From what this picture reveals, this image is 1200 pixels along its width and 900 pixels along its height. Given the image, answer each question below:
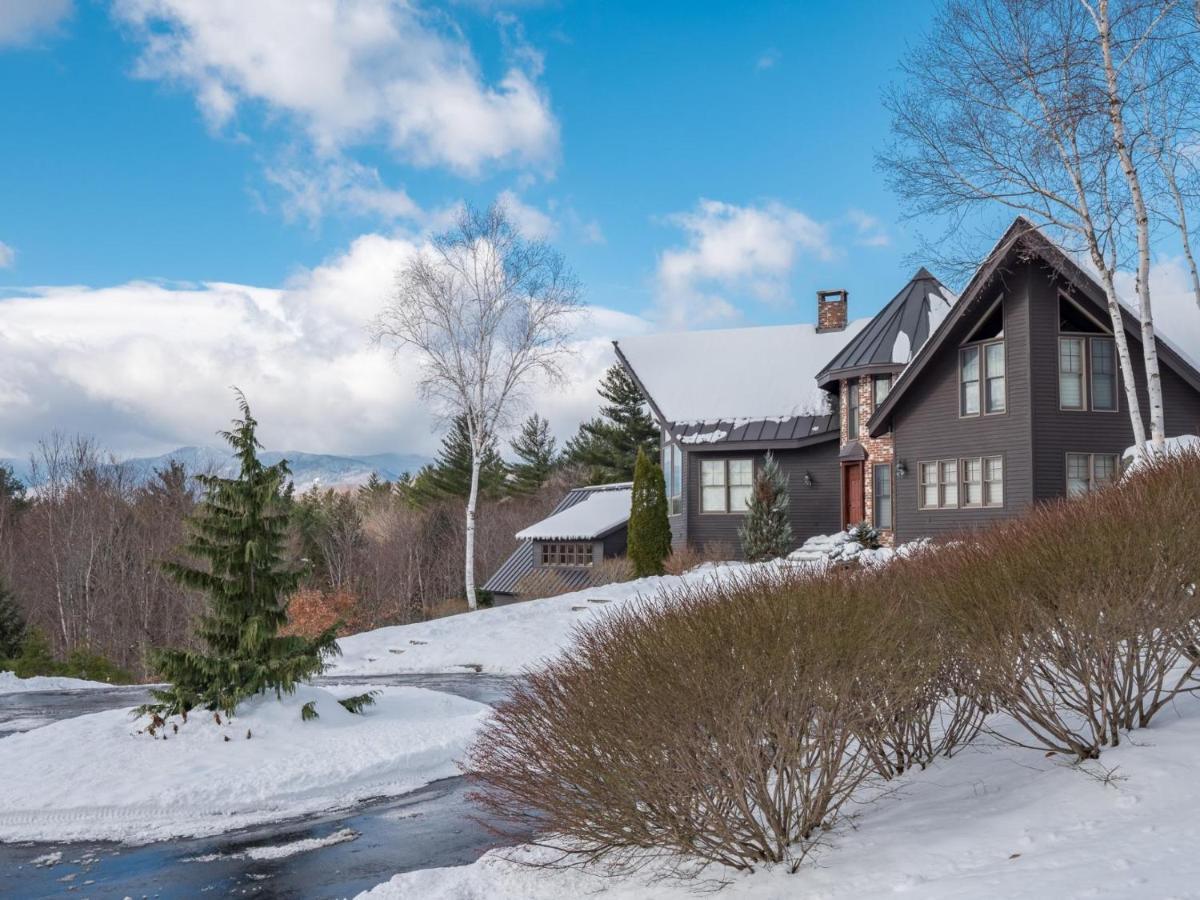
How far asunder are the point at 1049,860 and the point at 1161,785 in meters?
1.28

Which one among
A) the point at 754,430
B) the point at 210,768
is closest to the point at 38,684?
the point at 210,768

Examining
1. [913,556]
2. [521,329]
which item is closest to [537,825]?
[913,556]

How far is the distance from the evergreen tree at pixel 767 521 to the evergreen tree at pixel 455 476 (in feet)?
115

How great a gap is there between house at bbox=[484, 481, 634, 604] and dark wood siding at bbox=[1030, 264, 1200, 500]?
45.6ft

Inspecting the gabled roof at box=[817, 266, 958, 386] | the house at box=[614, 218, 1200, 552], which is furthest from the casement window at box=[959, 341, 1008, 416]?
the gabled roof at box=[817, 266, 958, 386]

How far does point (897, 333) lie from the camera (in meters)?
28.2

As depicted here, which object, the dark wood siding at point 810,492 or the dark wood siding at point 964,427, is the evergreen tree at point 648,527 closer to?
the dark wood siding at point 810,492

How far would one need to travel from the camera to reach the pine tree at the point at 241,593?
12.2 m

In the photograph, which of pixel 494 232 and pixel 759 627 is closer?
pixel 759 627

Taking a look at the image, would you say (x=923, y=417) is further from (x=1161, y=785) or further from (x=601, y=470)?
(x=601, y=470)

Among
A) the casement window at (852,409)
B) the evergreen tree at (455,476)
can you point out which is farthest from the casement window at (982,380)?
the evergreen tree at (455,476)

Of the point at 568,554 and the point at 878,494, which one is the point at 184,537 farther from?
the point at 878,494

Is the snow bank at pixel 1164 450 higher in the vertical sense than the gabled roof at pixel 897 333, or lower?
lower

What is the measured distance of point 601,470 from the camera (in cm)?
5338
